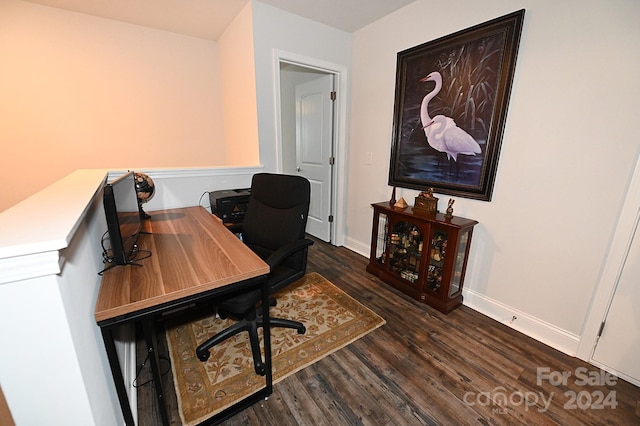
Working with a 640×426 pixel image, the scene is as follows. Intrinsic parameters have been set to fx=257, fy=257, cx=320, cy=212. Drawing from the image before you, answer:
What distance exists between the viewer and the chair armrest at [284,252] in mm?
1337

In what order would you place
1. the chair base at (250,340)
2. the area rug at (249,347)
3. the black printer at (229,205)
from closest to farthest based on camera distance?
the area rug at (249,347) → the chair base at (250,340) → the black printer at (229,205)

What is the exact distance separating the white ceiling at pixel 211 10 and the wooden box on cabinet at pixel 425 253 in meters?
1.80

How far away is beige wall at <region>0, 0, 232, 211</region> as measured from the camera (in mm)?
2451

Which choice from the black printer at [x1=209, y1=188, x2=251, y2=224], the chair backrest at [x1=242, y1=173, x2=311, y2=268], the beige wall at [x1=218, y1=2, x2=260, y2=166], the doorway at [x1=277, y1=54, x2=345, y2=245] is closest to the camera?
the chair backrest at [x1=242, y1=173, x2=311, y2=268]

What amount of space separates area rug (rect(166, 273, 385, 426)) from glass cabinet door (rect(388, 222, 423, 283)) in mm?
534

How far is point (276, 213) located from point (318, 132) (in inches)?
72.6

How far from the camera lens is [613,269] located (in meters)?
1.45

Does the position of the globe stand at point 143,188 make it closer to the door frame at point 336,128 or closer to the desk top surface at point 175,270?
the desk top surface at point 175,270

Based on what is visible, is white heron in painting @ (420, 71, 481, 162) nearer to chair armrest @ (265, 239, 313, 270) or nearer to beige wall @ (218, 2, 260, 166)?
chair armrest @ (265, 239, 313, 270)

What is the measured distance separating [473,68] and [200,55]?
3066 millimetres

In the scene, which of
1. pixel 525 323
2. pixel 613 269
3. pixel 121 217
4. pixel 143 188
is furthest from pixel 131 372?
pixel 613 269

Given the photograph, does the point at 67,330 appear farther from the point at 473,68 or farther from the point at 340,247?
the point at 340,247

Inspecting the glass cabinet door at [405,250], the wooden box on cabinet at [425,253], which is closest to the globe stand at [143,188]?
the wooden box on cabinet at [425,253]

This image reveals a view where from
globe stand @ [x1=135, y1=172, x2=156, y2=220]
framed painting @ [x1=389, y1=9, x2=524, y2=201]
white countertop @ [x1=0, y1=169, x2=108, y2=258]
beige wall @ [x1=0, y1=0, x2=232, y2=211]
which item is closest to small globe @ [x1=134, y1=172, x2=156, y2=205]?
globe stand @ [x1=135, y1=172, x2=156, y2=220]
